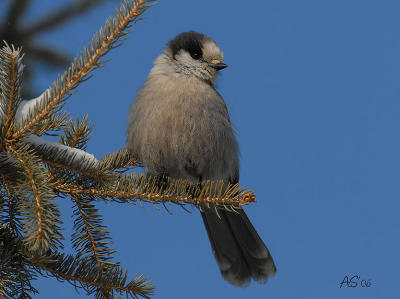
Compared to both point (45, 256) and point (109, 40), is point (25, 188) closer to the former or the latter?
point (45, 256)

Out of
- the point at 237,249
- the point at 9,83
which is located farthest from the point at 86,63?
the point at 237,249

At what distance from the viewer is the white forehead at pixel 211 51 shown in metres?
3.29

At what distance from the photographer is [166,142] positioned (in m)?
2.73

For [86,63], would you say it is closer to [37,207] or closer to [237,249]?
[37,207]

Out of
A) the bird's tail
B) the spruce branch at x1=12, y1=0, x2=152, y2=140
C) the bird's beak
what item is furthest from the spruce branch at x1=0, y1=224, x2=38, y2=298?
the bird's beak

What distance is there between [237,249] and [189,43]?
56.1 inches

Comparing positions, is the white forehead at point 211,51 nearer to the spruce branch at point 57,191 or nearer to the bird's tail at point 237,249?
the bird's tail at point 237,249

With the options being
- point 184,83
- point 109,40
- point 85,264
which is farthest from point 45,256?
point 184,83

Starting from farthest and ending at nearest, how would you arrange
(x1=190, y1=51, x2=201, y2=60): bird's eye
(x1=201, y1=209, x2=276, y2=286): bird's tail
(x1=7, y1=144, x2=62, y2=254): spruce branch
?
(x1=190, y1=51, x2=201, y2=60): bird's eye < (x1=201, y1=209, x2=276, y2=286): bird's tail < (x1=7, y1=144, x2=62, y2=254): spruce branch

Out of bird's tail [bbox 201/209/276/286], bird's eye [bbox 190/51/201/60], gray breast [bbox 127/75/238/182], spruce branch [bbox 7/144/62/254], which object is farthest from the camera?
bird's eye [bbox 190/51/201/60]

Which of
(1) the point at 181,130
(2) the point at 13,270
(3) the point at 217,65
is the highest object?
(3) the point at 217,65

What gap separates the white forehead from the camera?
3293 mm

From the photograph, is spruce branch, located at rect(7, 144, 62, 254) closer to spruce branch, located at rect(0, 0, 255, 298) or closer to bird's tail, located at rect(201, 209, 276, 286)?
spruce branch, located at rect(0, 0, 255, 298)

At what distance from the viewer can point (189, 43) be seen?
11.0 feet
